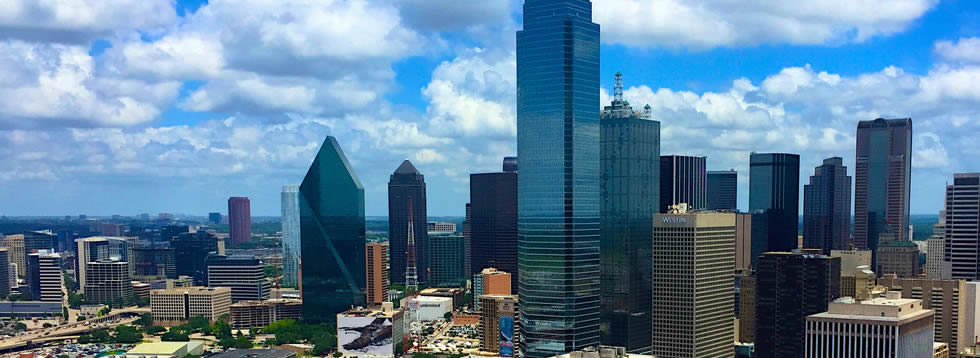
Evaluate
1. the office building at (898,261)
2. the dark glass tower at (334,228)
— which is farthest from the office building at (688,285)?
the dark glass tower at (334,228)

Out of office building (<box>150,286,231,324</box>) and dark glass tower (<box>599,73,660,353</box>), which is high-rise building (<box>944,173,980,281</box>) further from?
office building (<box>150,286,231,324</box>)

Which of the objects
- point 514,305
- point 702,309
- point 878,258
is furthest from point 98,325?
point 878,258

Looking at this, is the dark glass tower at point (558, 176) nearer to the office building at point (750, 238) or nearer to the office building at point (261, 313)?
the office building at point (750, 238)

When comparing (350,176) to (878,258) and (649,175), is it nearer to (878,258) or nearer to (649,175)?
(649,175)

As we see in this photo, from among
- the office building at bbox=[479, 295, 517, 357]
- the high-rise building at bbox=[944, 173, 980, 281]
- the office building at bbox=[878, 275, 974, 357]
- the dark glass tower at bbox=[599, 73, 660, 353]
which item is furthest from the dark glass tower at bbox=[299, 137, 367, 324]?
the high-rise building at bbox=[944, 173, 980, 281]

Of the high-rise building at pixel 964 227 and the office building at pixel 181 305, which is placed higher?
the high-rise building at pixel 964 227

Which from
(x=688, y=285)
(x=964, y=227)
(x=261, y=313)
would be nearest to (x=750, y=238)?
(x=964, y=227)
